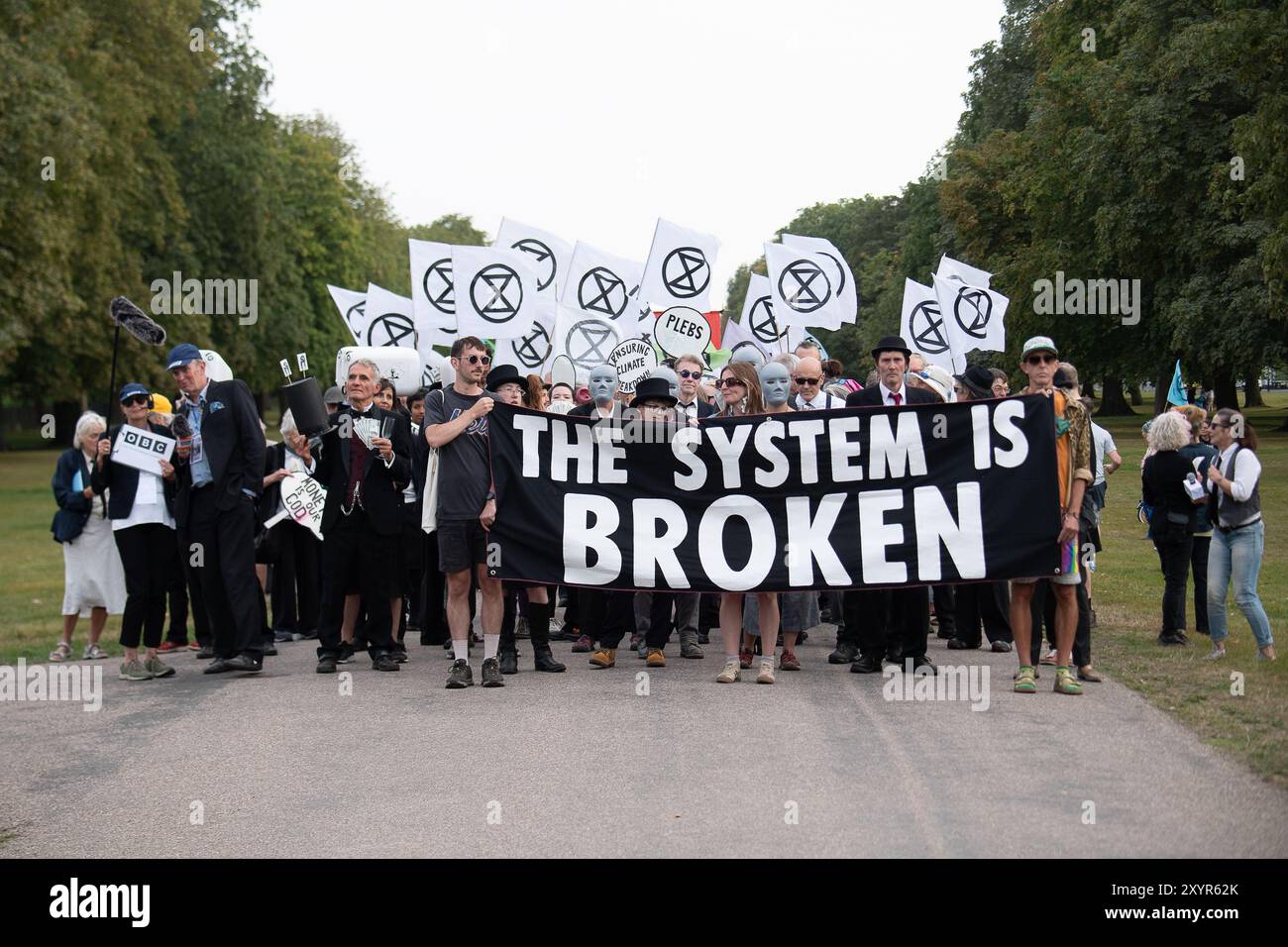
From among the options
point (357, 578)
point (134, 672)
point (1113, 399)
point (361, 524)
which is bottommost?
point (134, 672)

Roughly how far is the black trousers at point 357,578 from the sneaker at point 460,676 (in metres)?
1.16

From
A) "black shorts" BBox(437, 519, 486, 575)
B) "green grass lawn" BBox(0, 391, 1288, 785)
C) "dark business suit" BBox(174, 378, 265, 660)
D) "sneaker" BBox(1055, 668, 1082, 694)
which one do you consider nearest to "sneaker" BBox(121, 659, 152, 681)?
"dark business suit" BBox(174, 378, 265, 660)

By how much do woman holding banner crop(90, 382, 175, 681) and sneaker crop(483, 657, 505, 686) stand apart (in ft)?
8.36

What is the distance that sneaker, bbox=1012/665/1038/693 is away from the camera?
9719 mm

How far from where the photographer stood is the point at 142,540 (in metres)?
11.4

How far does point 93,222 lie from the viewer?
46.2 metres

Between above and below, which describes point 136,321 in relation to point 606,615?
above

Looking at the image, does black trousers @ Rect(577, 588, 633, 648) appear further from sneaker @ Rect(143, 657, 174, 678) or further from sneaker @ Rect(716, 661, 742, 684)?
sneaker @ Rect(143, 657, 174, 678)

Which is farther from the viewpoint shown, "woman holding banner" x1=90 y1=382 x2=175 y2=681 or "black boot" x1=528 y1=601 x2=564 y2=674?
"woman holding banner" x1=90 y1=382 x2=175 y2=681

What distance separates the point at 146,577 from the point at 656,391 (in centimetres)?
394

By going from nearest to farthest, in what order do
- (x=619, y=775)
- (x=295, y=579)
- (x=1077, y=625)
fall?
(x=619, y=775)
(x=1077, y=625)
(x=295, y=579)

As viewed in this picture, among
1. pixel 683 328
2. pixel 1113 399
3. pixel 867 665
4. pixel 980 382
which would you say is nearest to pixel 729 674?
pixel 867 665

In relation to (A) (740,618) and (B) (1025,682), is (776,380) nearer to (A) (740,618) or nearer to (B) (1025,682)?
(A) (740,618)

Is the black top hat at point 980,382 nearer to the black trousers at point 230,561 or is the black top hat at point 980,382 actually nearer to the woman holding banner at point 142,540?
the black trousers at point 230,561
